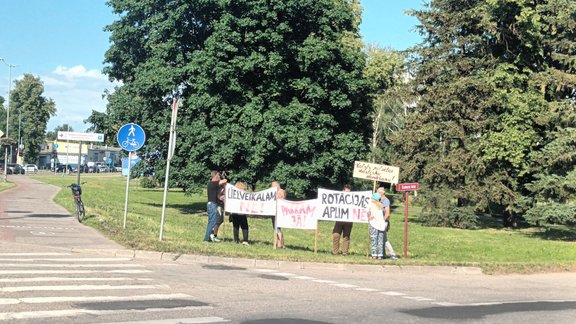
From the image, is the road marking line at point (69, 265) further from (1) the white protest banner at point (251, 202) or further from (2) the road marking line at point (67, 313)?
(1) the white protest banner at point (251, 202)

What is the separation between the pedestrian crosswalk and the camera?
7.46 meters

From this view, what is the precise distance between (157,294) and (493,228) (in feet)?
109

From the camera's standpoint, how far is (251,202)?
18031 millimetres

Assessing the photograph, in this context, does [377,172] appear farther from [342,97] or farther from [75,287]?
[342,97]

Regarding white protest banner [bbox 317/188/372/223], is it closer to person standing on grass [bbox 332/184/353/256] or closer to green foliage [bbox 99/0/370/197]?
person standing on grass [bbox 332/184/353/256]

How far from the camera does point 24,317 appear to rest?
7.05 meters

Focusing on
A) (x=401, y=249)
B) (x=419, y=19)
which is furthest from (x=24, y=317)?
(x=419, y=19)

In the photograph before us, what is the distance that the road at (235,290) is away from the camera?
7.95 metres

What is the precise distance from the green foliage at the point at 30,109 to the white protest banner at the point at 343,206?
10818 centimetres

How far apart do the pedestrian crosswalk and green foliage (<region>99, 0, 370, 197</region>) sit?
18236mm

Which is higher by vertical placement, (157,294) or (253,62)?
(253,62)

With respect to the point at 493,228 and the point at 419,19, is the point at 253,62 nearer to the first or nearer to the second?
the point at 419,19

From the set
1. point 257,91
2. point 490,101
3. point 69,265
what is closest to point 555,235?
point 490,101

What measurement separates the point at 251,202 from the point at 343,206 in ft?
9.38
